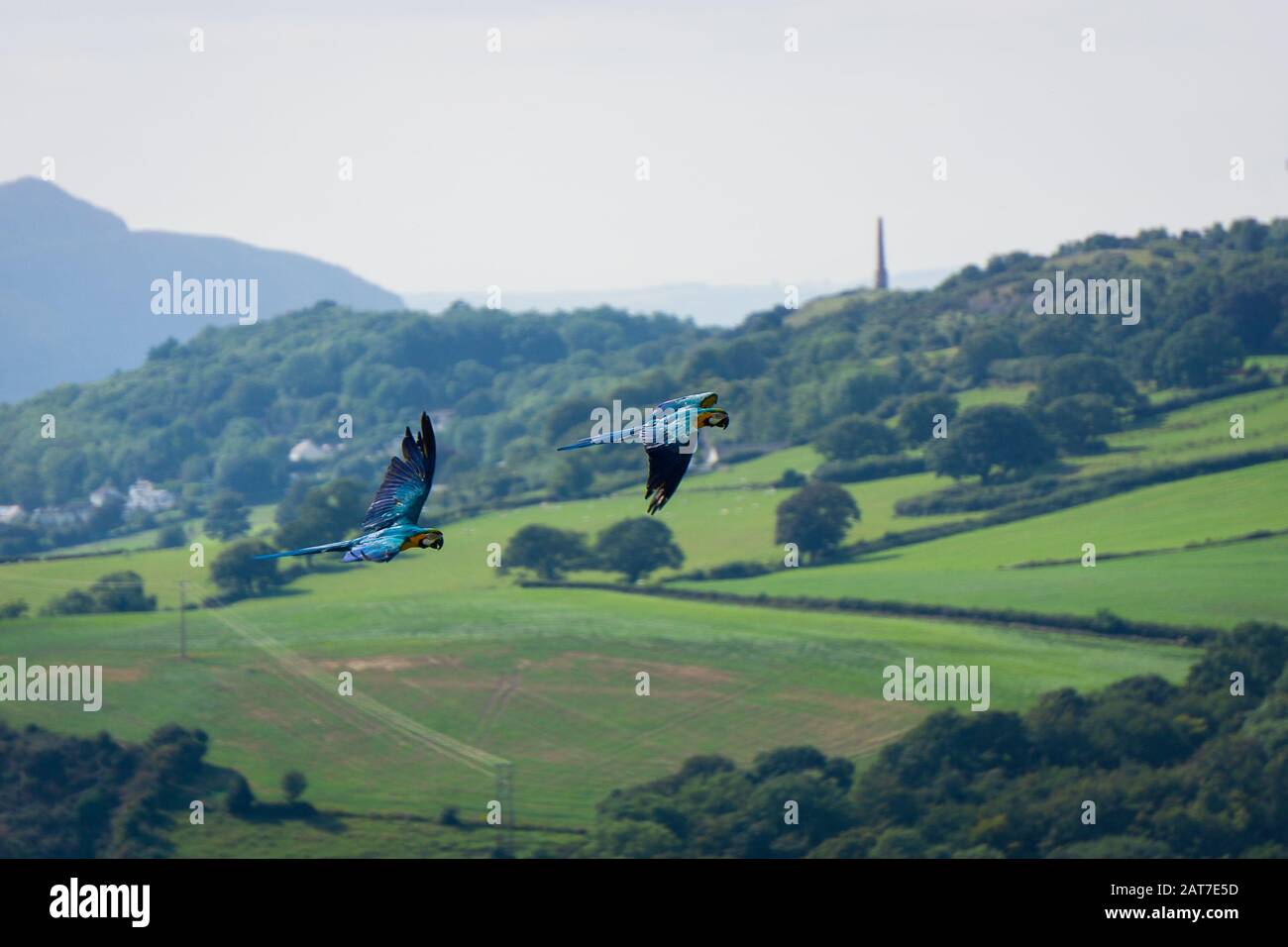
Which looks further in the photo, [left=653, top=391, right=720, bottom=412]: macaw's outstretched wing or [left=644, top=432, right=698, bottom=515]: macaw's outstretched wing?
[left=644, top=432, right=698, bottom=515]: macaw's outstretched wing

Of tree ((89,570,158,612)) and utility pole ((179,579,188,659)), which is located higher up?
tree ((89,570,158,612))

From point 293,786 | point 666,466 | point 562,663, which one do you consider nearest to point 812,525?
point 562,663

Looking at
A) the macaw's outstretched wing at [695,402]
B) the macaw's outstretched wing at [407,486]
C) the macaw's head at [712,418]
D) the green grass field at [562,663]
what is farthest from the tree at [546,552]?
the macaw's head at [712,418]

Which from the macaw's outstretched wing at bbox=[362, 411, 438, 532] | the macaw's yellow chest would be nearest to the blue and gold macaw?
the macaw's outstretched wing at bbox=[362, 411, 438, 532]

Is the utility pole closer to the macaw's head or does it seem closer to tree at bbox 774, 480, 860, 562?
tree at bbox 774, 480, 860, 562
